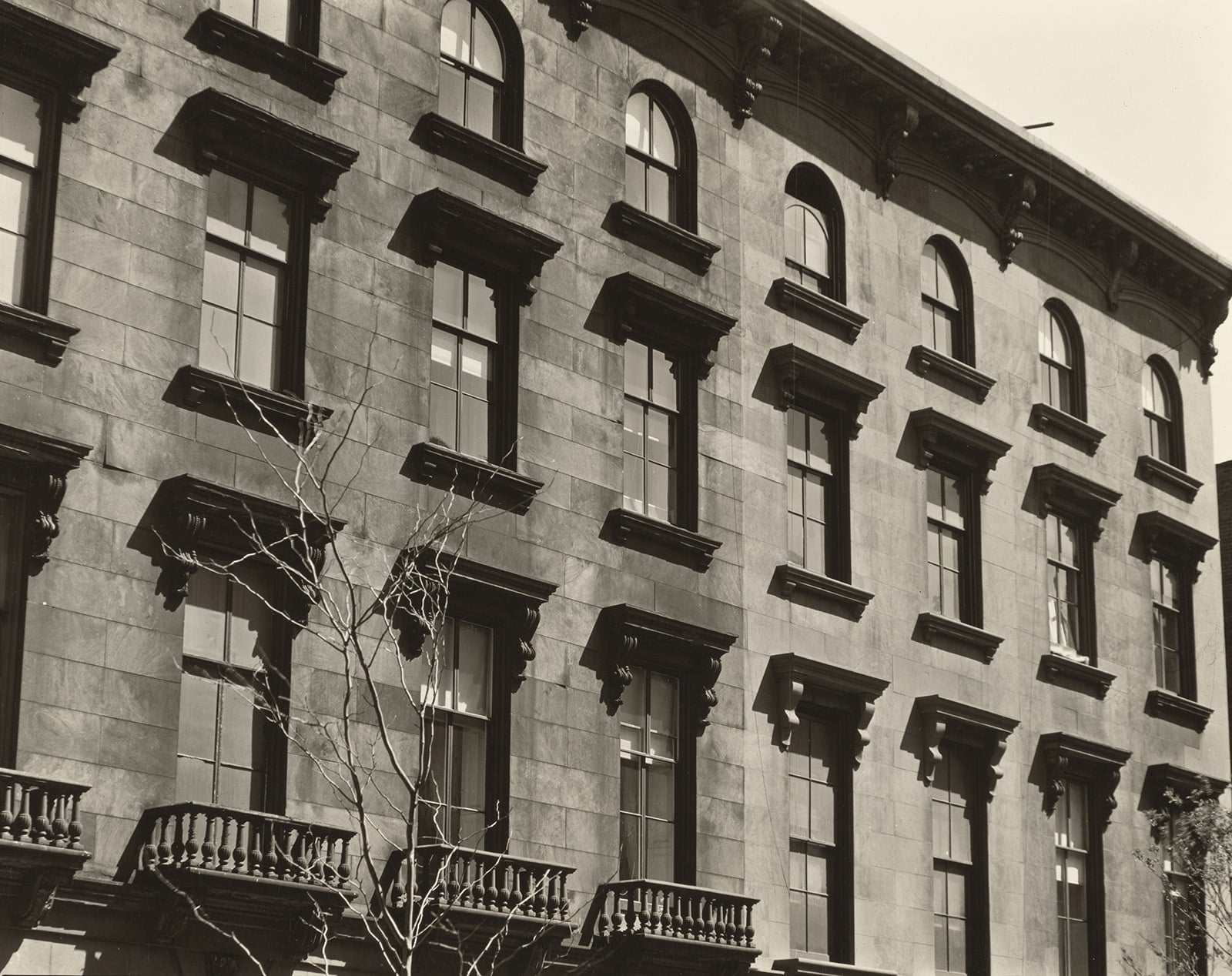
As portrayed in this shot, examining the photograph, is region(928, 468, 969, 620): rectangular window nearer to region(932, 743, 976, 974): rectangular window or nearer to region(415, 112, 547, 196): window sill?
region(932, 743, 976, 974): rectangular window

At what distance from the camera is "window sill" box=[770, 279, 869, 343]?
28.3 meters

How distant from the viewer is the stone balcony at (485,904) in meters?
20.9

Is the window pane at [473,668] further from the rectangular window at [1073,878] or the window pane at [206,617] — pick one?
the rectangular window at [1073,878]

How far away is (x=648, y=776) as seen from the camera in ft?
81.6

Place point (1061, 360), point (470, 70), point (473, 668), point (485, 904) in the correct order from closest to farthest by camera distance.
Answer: point (485, 904)
point (473, 668)
point (470, 70)
point (1061, 360)

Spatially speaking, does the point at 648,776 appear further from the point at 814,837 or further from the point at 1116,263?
the point at 1116,263

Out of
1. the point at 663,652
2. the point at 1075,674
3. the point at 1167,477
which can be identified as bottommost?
the point at 663,652

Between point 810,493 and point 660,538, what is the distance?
3.75 meters

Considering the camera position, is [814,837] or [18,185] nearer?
[18,185]

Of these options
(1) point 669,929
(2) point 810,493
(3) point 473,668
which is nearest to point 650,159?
(2) point 810,493

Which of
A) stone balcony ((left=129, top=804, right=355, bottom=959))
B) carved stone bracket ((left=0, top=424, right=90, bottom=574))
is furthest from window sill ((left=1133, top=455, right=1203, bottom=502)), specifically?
carved stone bracket ((left=0, top=424, right=90, bottom=574))

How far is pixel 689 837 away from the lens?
25.0 metres

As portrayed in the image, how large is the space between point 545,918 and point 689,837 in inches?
136

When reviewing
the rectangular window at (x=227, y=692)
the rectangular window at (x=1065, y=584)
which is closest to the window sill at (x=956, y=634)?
the rectangular window at (x=1065, y=584)
